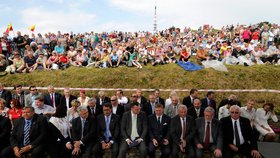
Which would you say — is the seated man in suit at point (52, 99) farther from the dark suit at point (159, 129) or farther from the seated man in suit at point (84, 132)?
the dark suit at point (159, 129)

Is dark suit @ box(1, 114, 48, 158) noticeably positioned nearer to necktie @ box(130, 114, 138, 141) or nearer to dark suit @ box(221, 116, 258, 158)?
necktie @ box(130, 114, 138, 141)

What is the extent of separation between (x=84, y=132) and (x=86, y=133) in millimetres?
56

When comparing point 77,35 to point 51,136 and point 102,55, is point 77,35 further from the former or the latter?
point 51,136

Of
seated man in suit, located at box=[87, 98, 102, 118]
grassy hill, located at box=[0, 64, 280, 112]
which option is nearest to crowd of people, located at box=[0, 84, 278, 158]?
seated man in suit, located at box=[87, 98, 102, 118]

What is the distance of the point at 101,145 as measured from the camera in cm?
662

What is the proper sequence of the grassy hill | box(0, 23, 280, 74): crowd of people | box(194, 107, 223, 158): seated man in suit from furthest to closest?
box(0, 23, 280, 74): crowd of people < the grassy hill < box(194, 107, 223, 158): seated man in suit

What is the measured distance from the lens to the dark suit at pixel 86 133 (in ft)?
21.6

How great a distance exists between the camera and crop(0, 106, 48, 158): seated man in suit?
20.3ft

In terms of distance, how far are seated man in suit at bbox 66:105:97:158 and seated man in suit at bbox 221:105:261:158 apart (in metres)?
3.20

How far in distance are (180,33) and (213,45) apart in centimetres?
700

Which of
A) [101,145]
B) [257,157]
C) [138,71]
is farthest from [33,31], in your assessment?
[257,157]

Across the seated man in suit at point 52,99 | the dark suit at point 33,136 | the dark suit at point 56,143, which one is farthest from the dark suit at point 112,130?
the seated man in suit at point 52,99

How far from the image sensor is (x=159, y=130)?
695 cm

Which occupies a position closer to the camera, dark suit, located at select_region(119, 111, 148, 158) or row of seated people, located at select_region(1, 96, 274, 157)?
row of seated people, located at select_region(1, 96, 274, 157)
